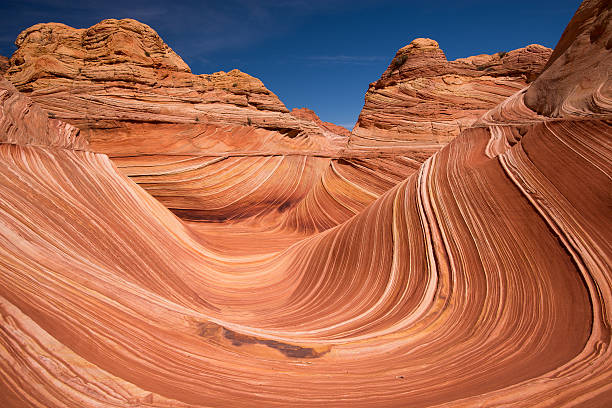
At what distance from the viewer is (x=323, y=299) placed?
11.3 ft

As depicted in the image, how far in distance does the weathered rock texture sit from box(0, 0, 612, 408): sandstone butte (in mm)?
3354

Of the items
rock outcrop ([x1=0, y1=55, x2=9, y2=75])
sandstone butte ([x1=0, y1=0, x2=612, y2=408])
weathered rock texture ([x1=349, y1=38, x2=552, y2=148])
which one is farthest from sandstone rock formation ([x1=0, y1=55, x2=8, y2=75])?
weathered rock texture ([x1=349, y1=38, x2=552, y2=148])

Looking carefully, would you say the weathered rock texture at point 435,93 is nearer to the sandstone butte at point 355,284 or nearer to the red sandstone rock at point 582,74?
the sandstone butte at point 355,284

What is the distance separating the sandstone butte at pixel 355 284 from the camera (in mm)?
1271

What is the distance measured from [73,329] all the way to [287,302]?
8.47 ft

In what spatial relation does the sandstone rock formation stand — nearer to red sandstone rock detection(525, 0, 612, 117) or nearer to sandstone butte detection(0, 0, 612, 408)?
sandstone butte detection(0, 0, 612, 408)

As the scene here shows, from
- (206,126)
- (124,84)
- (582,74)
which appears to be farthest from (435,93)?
(124,84)

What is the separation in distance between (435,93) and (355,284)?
7416mm

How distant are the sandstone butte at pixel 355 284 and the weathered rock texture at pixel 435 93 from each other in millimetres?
Result: 3354

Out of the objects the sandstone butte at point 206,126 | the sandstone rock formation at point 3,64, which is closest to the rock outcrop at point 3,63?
the sandstone rock formation at point 3,64

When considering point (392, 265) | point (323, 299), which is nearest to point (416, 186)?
point (392, 265)

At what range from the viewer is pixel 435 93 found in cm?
895

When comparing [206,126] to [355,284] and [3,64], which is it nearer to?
[355,284]

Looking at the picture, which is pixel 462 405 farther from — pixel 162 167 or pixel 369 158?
pixel 162 167
